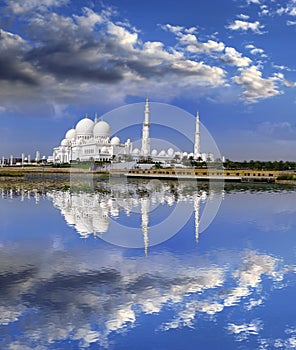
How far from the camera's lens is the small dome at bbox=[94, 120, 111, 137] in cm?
7612

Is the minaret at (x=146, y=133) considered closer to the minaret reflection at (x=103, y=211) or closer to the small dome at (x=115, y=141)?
the small dome at (x=115, y=141)

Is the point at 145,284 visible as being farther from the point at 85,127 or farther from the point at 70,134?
the point at 70,134

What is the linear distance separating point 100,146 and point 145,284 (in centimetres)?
6653

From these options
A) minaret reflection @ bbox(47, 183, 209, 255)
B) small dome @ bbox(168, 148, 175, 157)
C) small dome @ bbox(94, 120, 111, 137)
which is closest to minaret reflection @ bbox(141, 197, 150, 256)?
minaret reflection @ bbox(47, 183, 209, 255)

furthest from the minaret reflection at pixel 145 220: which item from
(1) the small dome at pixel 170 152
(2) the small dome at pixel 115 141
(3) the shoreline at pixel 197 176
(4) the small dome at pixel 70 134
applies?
(4) the small dome at pixel 70 134

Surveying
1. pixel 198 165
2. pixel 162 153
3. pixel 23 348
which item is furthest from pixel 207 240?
pixel 162 153

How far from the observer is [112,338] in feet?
18.7

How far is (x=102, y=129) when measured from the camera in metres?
76.1

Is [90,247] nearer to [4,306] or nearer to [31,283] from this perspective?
[31,283]

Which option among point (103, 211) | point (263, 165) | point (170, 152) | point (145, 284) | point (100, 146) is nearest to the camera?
point (145, 284)

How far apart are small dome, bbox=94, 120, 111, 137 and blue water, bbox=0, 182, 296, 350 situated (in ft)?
204

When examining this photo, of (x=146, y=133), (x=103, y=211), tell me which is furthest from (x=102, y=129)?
(x=103, y=211)

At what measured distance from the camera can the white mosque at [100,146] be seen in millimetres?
72312

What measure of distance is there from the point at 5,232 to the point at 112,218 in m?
3.81
